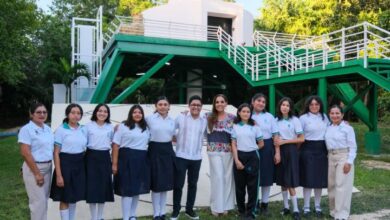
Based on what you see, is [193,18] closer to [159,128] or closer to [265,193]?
[265,193]

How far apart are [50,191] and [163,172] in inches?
52.5

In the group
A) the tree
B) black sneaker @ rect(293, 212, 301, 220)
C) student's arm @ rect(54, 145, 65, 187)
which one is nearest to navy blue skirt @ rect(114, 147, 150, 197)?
student's arm @ rect(54, 145, 65, 187)

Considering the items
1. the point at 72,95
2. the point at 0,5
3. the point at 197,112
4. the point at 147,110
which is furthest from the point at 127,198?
the point at 72,95

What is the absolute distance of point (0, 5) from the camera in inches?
480

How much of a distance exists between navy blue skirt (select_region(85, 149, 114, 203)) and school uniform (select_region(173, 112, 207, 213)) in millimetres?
916

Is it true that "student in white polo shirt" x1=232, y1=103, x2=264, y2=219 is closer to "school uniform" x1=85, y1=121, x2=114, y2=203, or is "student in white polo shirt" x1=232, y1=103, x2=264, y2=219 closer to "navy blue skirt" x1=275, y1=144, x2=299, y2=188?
"navy blue skirt" x1=275, y1=144, x2=299, y2=188

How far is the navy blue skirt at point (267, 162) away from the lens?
5.38 m

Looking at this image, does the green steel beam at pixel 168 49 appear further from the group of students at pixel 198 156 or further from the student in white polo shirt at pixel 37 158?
the student in white polo shirt at pixel 37 158

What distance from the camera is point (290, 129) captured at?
5.35 meters

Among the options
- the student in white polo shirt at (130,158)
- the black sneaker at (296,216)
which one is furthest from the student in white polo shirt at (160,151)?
the black sneaker at (296,216)

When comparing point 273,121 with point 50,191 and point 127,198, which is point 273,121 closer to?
point 127,198

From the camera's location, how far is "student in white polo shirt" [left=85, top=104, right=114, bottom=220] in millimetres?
4590

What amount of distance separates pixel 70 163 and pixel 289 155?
2813 millimetres

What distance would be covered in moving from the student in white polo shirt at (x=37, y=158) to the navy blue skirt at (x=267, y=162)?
106 inches
